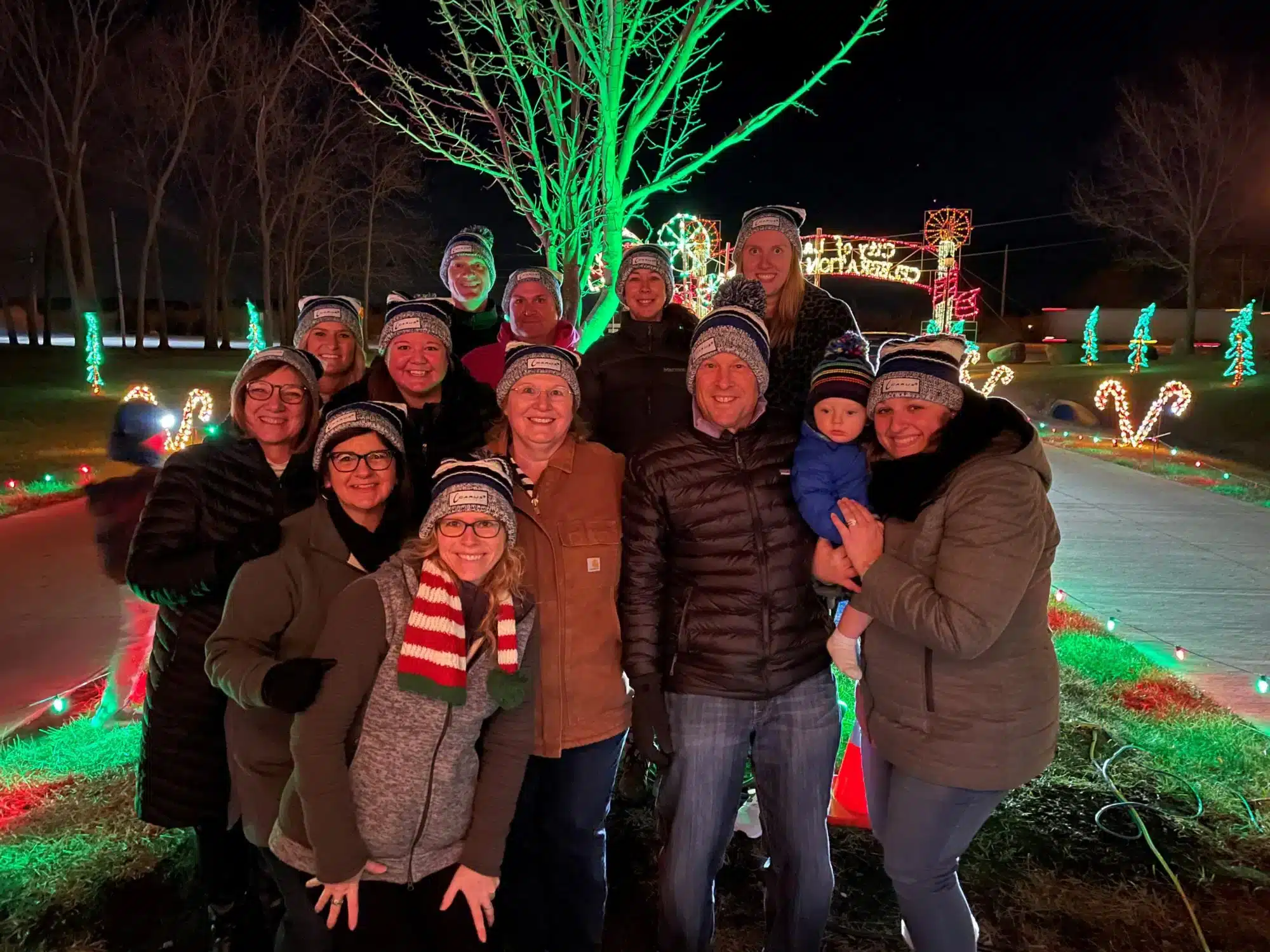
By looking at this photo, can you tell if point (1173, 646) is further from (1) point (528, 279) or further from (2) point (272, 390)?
(2) point (272, 390)

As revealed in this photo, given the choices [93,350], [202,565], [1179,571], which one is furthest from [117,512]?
[93,350]

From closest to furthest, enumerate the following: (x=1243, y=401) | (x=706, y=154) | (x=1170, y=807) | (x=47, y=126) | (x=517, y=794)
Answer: (x=517, y=794) → (x=1170, y=807) → (x=706, y=154) → (x=1243, y=401) → (x=47, y=126)

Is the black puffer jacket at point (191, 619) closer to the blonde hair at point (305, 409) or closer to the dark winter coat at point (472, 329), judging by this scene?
the blonde hair at point (305, 409)

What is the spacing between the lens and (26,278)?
40.3m

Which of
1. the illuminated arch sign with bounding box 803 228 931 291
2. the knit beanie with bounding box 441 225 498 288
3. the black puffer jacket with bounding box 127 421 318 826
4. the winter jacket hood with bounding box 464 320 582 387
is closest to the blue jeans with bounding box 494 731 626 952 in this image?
the black puffer jacket with bounding box 127 421 318 826

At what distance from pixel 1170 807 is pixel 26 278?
50091 millimetres

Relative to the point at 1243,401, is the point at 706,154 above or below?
above

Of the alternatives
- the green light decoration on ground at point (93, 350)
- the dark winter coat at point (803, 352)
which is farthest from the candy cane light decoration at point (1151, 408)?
the green light decoration on ground at point (93, 350)

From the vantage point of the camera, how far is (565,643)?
238 centimetres

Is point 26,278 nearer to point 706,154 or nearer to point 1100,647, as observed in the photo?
point 706,154

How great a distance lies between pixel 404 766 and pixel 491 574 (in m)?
0.51

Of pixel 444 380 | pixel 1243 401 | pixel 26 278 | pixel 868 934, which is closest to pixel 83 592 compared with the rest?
pixel 444 380

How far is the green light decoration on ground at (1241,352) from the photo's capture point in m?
19.9

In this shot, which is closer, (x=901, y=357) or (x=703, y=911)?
(x=901, y=357)
